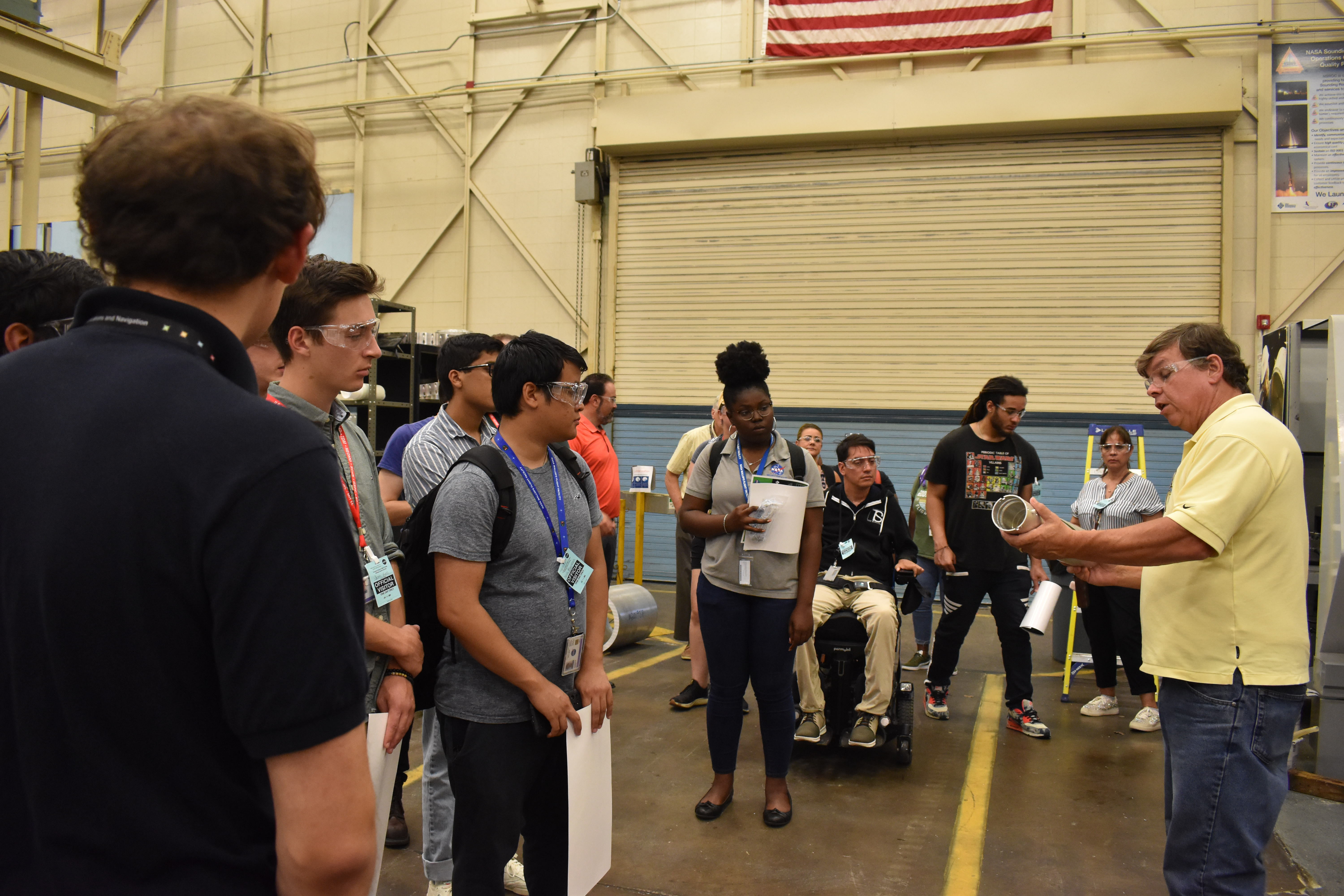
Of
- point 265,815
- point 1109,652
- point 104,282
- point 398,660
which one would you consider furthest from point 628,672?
point 265,815

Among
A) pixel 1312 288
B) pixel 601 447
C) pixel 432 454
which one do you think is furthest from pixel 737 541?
pixel 1312 288

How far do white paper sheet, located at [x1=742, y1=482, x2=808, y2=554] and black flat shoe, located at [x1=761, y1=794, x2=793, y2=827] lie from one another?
1.16 meters

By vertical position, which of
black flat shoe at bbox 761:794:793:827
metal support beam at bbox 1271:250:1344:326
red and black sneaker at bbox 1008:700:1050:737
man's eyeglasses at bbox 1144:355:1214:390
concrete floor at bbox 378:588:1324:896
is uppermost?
metal support beam at bbox 1271:250:1344:326

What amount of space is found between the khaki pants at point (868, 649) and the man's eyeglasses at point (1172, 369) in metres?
2.15

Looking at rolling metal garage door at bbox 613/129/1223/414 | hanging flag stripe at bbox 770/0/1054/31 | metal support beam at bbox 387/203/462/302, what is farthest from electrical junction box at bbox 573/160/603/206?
hanging flag stripe at bbox 770/0/1054/31

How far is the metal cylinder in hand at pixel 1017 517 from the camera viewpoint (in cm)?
248

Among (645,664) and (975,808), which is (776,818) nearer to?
(975,808)

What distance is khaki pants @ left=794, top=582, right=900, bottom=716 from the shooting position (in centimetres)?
440

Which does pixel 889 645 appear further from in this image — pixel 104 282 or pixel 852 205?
pixel 852 205

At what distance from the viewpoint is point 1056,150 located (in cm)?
888

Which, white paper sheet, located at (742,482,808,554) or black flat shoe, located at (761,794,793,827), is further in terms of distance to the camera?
black flat shoe, located at (761,794,793,827)

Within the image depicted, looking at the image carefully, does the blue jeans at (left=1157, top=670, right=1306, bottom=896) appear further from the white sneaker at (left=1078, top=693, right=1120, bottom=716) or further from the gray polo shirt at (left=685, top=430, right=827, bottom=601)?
the white sneaker at (left=1078, top=693, right=1120, bottom=716)

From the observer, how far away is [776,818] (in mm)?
3695

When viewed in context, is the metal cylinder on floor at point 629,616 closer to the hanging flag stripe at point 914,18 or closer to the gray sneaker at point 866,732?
the gray sneaker at point 866,732
